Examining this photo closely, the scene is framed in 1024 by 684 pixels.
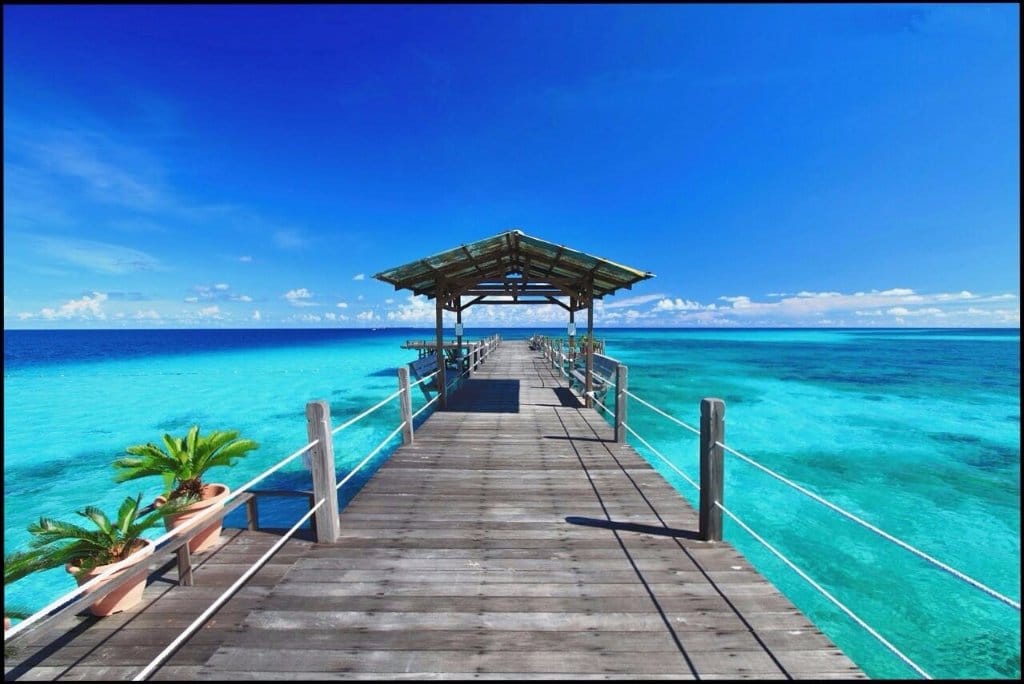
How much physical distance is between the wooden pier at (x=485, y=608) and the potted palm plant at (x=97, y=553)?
7.7 inches

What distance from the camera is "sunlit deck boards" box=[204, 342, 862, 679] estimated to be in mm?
2869

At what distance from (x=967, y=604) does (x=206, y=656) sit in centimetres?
1179

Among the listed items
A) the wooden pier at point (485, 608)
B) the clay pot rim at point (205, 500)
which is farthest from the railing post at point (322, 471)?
the clay pot rim at point (205, 500)

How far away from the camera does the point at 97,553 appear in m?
3.95

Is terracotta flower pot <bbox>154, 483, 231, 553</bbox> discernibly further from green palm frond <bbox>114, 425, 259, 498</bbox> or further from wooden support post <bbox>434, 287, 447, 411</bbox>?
wooden support post <bbox>434, 287, 447, 411</bbox>

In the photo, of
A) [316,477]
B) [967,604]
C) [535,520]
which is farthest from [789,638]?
[967,604]

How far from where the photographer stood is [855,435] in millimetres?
17625

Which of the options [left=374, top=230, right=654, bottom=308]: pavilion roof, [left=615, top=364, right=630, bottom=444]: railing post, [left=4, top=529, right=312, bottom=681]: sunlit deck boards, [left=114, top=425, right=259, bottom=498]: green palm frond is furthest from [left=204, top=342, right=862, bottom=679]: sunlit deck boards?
[left=374, top=230, right=654, bottom=308]: pavilion roof

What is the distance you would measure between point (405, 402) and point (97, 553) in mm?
3917

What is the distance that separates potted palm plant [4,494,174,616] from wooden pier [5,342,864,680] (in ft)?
0.64

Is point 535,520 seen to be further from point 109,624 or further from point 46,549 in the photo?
point 46,549

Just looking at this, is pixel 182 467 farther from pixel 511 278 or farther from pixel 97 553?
pixel 511 278

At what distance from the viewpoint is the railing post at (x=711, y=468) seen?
4145mm

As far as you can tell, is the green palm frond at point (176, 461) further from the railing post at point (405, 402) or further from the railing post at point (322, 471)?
the railing post at point (405, 402)
